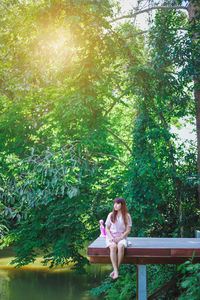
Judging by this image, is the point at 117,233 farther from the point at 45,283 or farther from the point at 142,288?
the point at 45,283

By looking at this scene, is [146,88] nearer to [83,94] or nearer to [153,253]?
[83,94]

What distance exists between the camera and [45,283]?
49.8 feet

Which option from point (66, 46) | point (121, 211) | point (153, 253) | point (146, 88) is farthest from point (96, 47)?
point (153, 253)

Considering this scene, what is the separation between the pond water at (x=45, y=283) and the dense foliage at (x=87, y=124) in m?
1.55

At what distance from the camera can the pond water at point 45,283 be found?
1350cm

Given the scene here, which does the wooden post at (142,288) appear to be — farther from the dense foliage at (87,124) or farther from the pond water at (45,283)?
the pond water at (45,283)

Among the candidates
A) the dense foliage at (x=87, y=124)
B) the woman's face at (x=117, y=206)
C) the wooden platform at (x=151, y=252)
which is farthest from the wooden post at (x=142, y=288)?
the dense foliage at (x=87, y=124)

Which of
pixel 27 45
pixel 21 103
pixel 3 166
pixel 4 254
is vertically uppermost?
pixel 27 45

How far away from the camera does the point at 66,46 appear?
458 inches

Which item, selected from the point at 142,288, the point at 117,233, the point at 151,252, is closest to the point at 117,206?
the point at 117,233

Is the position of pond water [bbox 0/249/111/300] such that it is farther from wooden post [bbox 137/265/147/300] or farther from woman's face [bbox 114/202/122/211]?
woman's face [bbox 114/202/122/211]

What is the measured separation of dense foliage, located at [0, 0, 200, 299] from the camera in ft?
34.8

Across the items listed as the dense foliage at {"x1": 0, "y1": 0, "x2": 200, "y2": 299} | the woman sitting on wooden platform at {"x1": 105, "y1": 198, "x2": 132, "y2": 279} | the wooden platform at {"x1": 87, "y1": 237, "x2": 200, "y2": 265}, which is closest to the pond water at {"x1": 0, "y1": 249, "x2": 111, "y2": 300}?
the dense foliage at {"x1": 0, "y1": 0, "x2": 200, "y2": 299}

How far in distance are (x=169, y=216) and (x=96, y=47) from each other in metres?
6.19
